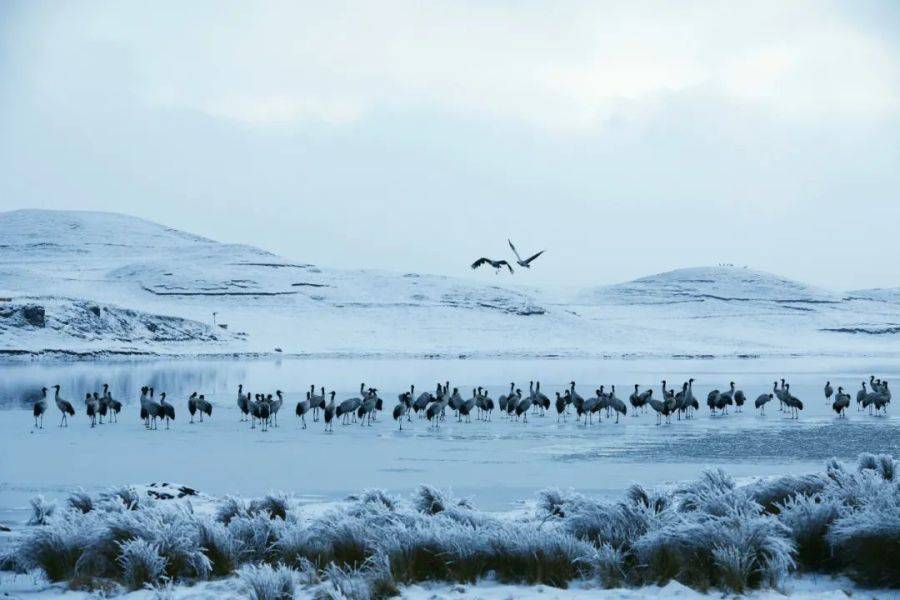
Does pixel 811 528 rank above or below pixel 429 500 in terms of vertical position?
above

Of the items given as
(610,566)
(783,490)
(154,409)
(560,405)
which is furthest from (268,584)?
(560,405)

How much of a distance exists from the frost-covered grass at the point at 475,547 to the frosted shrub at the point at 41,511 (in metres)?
0.90

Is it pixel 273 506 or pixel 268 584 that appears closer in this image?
pixel 268 584

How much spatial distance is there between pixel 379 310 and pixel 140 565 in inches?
3438

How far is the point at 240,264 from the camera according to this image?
4934 inches

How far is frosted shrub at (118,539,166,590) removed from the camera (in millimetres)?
9305

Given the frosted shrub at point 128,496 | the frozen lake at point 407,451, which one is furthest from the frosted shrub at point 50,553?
the frozen lake at point 407,451

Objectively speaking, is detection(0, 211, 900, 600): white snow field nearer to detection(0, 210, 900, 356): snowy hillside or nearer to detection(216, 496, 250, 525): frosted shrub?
detection(0, 210, 900, 356): snowy hillside

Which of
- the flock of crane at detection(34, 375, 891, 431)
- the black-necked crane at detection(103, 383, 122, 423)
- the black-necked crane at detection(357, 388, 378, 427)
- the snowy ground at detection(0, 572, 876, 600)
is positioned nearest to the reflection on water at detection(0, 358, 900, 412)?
the black-necked crane at detection(103, 383, 122, 423)

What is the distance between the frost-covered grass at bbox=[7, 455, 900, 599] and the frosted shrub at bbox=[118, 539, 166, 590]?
1 centimetres

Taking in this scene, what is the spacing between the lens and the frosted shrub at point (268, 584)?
8602mm

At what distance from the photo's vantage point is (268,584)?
8656mm

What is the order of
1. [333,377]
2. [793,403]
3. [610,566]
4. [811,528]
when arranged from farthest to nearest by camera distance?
1. [333,377]
2. [793,403]
3. [811,528]
4. [610,566]

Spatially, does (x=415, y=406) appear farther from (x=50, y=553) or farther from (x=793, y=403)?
(x=50, y=553)
